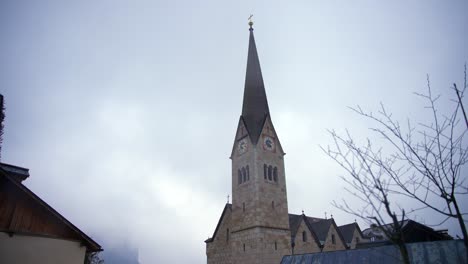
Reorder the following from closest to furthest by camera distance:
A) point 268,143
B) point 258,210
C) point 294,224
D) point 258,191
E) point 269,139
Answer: point 258,210, point 258,191, point 294,224, point 268,143, point 269,139

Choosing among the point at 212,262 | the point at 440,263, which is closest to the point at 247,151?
the point at 212,262

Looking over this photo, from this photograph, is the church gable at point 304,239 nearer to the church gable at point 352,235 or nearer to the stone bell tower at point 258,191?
the stone bell tower at point 258,191

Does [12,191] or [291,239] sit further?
[291,239]

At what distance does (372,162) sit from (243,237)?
82.2ft

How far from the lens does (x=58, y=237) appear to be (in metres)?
13.4

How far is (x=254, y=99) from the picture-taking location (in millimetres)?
38938

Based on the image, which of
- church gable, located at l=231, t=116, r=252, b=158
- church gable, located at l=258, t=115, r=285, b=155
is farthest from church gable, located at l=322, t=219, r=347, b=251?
church gable, located at l=231, t=116, r=252, b=158

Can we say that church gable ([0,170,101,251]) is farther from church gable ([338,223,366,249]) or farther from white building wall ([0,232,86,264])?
church gable ([338,223,366,249])

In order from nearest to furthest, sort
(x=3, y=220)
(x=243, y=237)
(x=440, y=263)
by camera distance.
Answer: (x=3, y=220) < (x=440, y=263) < (x=243, y=237)

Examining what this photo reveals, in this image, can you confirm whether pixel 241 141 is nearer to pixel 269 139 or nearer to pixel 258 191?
pixel 269 139

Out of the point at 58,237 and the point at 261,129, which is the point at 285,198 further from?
the point at 58,237

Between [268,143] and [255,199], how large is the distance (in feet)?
24.2

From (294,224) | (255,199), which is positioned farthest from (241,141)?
(294,224)

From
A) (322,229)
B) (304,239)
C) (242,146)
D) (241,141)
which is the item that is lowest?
(304,239)
